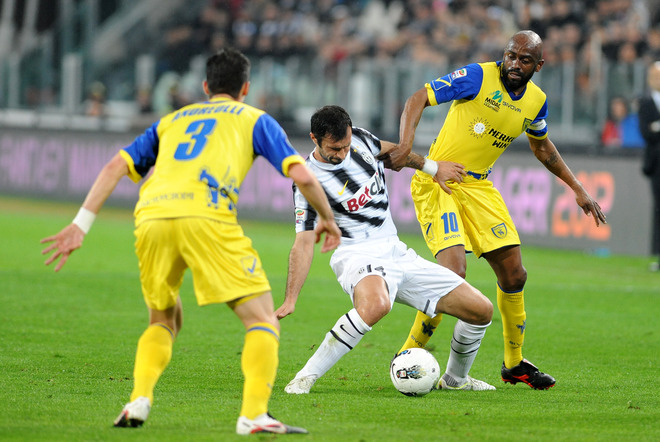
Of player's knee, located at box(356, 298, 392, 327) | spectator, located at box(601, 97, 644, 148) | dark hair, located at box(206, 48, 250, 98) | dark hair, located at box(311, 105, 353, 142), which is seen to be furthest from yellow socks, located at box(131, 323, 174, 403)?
spectator, located at box(601, 97, 644, 148)

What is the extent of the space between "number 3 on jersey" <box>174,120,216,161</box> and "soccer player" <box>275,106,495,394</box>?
1253 mm

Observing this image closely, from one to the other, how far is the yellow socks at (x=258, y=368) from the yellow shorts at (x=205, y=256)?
222 millimetres

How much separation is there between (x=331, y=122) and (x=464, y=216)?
5.28ft

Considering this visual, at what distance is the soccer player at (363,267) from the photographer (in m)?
6.45

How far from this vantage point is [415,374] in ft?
21.5

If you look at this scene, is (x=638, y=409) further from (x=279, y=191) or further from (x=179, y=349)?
(x=279, y=191)

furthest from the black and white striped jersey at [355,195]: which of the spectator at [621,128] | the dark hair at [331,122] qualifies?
the spectator at [621,128]

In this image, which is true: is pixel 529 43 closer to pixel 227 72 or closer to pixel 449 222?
pixel 449 222

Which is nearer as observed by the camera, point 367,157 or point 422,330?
point 367,157

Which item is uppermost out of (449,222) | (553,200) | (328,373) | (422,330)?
(449,222)

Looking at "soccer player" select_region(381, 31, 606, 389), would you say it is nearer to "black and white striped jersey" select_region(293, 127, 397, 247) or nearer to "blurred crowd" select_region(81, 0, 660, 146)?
"black and white striped jersey" select_region(293, 127, 397, 247)

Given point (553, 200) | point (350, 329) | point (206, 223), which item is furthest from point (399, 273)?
point (553, 200)

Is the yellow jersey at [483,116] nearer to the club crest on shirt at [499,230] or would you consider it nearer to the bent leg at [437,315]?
the club crest on shirt at [499,230]

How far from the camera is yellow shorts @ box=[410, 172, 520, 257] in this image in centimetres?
736
